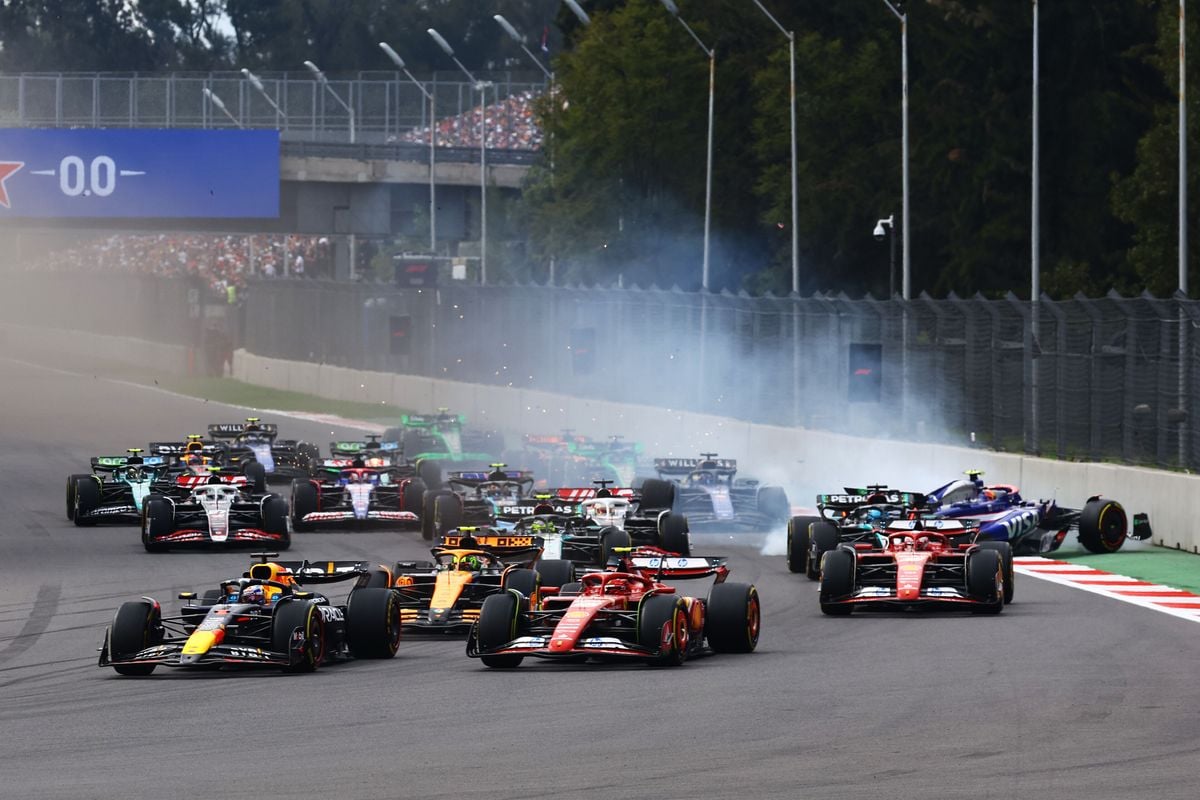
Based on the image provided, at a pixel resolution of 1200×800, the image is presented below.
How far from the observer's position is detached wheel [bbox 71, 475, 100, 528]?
30.5 metres

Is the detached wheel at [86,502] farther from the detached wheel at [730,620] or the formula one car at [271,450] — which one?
the detached wheel at [730,620]

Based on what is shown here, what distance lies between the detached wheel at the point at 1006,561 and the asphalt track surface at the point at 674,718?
31cm

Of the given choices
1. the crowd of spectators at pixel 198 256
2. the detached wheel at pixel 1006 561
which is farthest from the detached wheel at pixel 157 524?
the crowd of spectators at pixel 198 256

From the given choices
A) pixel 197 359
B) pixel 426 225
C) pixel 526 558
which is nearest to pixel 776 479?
pixel 526 558

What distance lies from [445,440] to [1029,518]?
Answer: 50.5 ft

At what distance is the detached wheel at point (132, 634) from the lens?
17.2m

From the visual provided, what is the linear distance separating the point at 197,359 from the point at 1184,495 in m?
51.4

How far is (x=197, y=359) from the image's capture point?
74375 millimetres

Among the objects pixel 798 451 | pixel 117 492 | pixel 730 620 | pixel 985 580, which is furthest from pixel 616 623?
pixel 798 451

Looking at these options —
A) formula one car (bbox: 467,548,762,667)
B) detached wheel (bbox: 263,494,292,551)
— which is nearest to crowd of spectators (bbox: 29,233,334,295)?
detached wheel (bbox: 263,494,292,551)

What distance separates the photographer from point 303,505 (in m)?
29.6

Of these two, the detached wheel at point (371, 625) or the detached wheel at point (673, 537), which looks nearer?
the detached wheel at point (371, 625)

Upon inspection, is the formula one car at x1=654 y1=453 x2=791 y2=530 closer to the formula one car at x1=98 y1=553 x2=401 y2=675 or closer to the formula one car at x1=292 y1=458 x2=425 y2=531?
the formula one car at x1=292 y1=458 x2=425 y2=531

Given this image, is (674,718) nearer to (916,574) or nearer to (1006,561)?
(916,574)
